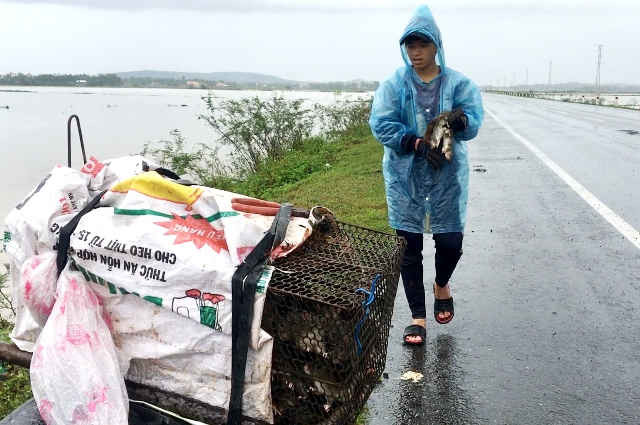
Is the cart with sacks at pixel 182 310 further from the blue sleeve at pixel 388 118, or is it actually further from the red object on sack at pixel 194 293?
the blue sleeve at pixel 388 118

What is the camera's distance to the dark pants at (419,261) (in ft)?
12.6

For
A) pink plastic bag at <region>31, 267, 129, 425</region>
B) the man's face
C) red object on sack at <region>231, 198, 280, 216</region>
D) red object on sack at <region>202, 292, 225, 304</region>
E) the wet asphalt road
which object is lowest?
the wet asphalt road

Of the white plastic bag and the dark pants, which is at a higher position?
the white plastic bag

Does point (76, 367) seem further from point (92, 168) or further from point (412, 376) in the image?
point (412, 376)

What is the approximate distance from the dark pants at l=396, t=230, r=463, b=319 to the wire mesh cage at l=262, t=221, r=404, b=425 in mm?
1492

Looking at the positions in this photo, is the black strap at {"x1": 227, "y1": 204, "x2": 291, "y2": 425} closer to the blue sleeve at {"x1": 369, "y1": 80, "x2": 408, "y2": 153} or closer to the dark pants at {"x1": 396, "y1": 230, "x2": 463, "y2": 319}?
the blue sleeve at {"x1": 369, "y1": 80, "x2": 408, "y2": 153}

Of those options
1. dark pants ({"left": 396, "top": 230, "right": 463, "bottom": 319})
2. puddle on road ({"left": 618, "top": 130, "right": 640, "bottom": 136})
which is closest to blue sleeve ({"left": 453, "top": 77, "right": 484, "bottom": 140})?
dark pants ({"left": 396, "top": 230, "right": 463, "bottom": 319})

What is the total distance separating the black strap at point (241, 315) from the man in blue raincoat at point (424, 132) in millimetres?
1585

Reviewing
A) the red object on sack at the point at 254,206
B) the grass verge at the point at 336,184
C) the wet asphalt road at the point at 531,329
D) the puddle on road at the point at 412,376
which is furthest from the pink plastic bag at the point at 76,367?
the grass verge at the point at 336,184

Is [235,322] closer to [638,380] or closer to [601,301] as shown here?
[638,380]

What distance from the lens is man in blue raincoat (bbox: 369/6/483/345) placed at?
3.51 meters

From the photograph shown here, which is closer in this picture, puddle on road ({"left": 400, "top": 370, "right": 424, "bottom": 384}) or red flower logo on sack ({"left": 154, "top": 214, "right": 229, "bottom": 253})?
red flower logo on sack ({"left": 154, "top": 214, "right": 229, "bottom": 253})

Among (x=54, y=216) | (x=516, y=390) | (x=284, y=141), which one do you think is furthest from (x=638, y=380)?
(x=284, y=141)

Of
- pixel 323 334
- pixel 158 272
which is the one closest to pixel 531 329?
pixel 323 334
